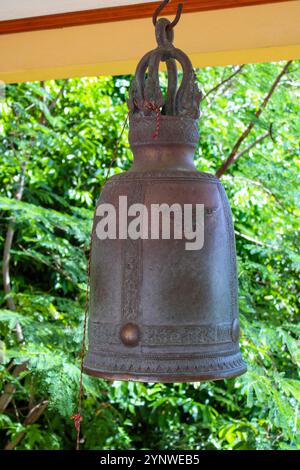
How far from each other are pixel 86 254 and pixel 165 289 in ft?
8.57

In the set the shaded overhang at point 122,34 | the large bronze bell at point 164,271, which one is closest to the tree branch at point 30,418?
the shaded overhang at point 122,34

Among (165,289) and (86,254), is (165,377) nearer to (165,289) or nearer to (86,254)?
(165,289)

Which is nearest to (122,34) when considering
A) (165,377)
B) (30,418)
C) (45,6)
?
(45,6)

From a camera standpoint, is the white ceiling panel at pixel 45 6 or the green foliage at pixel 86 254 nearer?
the white ceiling panel at pixel 45 6

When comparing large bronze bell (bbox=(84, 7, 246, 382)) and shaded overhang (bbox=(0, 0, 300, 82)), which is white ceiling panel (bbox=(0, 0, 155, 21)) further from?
large bronze bell (bbox=(84, 7, 246, 382))

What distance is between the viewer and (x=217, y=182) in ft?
4.36

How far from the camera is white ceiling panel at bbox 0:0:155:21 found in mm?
2061

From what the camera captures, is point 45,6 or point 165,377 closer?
point 165,377

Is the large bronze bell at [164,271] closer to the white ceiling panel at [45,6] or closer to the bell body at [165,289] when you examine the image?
the bell body at [165,289]

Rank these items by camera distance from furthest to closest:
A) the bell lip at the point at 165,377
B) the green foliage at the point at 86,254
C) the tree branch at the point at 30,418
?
the tree branch at the point at 30,418
the green foliage at the point at 86,254
the bell lip at the point at 165,377

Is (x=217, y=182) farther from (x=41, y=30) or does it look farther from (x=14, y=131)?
(x=14, y=131)

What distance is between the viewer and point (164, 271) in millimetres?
1220

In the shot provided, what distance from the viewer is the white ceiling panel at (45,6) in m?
2.06

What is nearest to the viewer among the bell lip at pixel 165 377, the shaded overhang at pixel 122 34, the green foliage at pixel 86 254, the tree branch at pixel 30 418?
the bell lip at pixel 165 377
